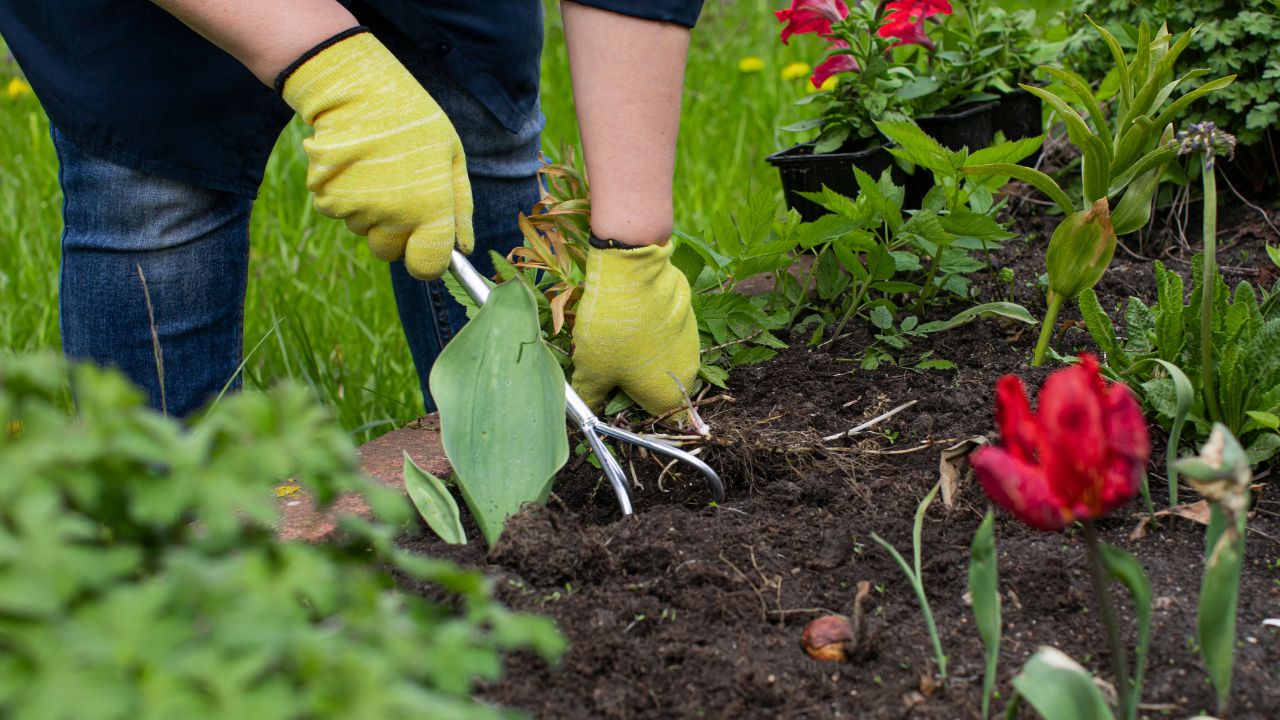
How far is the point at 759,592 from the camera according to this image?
1.03 m

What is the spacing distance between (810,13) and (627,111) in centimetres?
64

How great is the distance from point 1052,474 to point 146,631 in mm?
530

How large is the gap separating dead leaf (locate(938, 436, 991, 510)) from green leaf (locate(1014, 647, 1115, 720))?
442mm

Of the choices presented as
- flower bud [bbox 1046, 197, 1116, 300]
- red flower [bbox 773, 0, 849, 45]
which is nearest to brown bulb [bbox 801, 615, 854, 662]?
flower bud [bbox 1046, 197, 1116, 300]

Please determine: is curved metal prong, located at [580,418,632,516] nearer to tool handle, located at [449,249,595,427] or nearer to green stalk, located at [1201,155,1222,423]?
tool handle, located at [449,249,595,427]

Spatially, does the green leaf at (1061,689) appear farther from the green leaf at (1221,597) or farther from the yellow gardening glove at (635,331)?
the yellow gardening glove at (635,331)

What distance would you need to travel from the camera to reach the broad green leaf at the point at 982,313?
4.79 ft

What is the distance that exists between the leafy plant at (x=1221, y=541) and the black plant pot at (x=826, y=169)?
112 cm

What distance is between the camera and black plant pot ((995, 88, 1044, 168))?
207 cm

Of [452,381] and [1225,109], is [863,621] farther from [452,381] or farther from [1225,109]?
[1225,109]

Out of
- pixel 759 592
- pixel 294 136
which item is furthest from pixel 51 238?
pixel 759 592

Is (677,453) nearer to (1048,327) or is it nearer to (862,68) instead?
(1048,327)

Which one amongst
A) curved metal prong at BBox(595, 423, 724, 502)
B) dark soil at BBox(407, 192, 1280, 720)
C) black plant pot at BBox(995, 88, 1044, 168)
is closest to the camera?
dark soil at BBox(407, 192, 1280, 720)

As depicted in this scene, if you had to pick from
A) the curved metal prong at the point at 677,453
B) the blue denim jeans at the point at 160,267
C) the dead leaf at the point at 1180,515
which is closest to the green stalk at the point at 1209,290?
the dead leaf at the point at 1180,515
